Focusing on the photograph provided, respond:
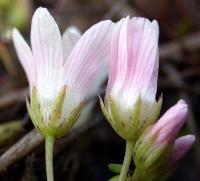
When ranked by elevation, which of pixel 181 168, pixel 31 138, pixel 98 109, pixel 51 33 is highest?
pixel 51 33

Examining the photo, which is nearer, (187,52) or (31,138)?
(31,138)

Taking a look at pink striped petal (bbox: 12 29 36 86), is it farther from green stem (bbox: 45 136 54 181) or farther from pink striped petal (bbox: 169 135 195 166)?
pink striped petal (bbox: 169 135 195 166)

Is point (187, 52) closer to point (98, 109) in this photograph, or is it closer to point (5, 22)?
point (98, 109)

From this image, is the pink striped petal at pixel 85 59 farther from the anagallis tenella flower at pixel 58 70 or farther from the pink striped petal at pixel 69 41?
the pink striped petal at pixel 69 41

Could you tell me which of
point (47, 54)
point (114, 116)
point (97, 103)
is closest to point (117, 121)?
point (114, 116)

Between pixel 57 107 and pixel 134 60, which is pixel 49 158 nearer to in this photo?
pixel 57 107

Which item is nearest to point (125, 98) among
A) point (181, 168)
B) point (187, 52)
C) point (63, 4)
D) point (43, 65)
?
point (43, 65)

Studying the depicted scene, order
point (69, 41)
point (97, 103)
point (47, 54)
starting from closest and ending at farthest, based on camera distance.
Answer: point (47, 54)
point (69, 41)
point (97, 103)
